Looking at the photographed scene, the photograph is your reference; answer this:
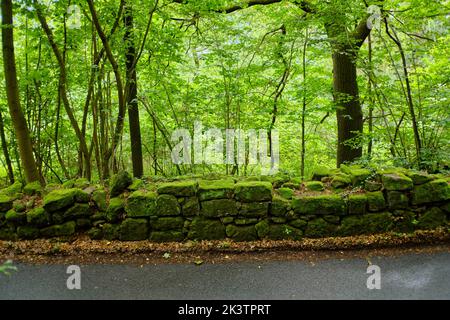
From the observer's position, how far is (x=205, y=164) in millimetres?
9977

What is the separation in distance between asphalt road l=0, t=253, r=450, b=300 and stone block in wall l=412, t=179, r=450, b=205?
73 centimetres

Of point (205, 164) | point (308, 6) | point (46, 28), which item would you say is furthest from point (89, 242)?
point (308, 6)

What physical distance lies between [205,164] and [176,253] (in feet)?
19.2

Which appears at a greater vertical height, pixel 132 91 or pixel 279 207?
pixel 132 91

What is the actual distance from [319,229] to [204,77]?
5361 millimetres

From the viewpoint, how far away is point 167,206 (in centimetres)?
441

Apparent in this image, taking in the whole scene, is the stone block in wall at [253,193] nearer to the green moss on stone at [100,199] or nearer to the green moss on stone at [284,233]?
the green moss on stone at [284,233]

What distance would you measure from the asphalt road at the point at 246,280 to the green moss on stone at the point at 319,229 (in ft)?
1.55

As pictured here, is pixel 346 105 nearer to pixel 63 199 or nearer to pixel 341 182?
pixel 341 182

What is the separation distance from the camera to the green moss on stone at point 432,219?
170 inches

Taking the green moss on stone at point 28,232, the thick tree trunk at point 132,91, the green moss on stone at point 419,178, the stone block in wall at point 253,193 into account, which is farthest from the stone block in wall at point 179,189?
the green moss on stone at point 419,178

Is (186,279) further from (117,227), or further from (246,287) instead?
(117,227)

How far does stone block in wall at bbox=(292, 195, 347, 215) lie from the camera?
4.32 m

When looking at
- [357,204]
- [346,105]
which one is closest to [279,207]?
[357,204]
